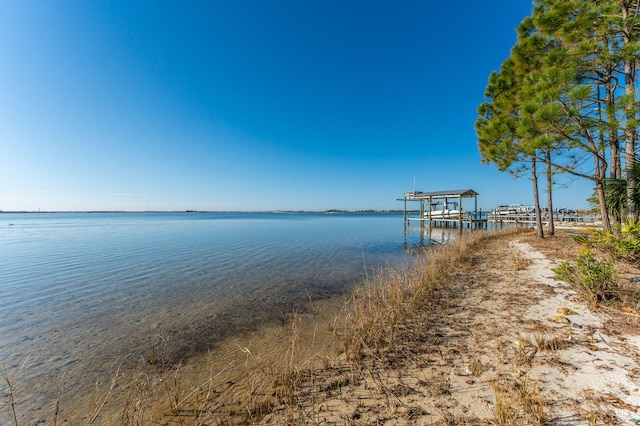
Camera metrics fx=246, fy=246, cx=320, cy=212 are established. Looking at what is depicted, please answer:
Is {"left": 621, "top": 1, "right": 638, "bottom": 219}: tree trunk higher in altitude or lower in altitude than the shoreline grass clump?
higher

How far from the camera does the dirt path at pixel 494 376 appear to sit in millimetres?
2145

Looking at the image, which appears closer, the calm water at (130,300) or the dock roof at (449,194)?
the calm water at (130,300)

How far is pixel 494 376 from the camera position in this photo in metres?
2.63

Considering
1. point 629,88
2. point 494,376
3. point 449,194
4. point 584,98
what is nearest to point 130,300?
point 494,376

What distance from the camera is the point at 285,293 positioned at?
7176 mm

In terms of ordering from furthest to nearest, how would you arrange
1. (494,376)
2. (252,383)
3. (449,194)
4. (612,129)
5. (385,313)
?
(449,194) < (612,129) < (385,313) < (252,383) < (494,376)

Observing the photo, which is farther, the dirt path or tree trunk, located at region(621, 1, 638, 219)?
tree trunk, located at region(621, 1, 638, 219)

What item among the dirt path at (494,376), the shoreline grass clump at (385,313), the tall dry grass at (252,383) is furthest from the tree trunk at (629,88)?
the tall dry grass at (252,383)

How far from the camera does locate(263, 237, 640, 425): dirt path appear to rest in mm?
2145

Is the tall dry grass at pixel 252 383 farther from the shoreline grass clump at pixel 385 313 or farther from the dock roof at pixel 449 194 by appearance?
the dock roof at pixel 449 194

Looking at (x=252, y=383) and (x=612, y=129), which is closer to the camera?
(x=252, y=383)

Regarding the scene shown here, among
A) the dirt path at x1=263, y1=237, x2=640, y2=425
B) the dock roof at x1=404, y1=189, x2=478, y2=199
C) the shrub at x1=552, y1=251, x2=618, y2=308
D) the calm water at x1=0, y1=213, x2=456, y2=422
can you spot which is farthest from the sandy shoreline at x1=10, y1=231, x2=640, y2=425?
the dock roof at x1=404, y1=189, x2=478, y2=199

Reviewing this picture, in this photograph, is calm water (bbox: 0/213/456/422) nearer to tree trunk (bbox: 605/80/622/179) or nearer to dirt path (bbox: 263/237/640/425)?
dirt path (bbox: 263/237/640/425)

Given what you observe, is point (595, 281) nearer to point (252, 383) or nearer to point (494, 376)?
point (494, 376)
